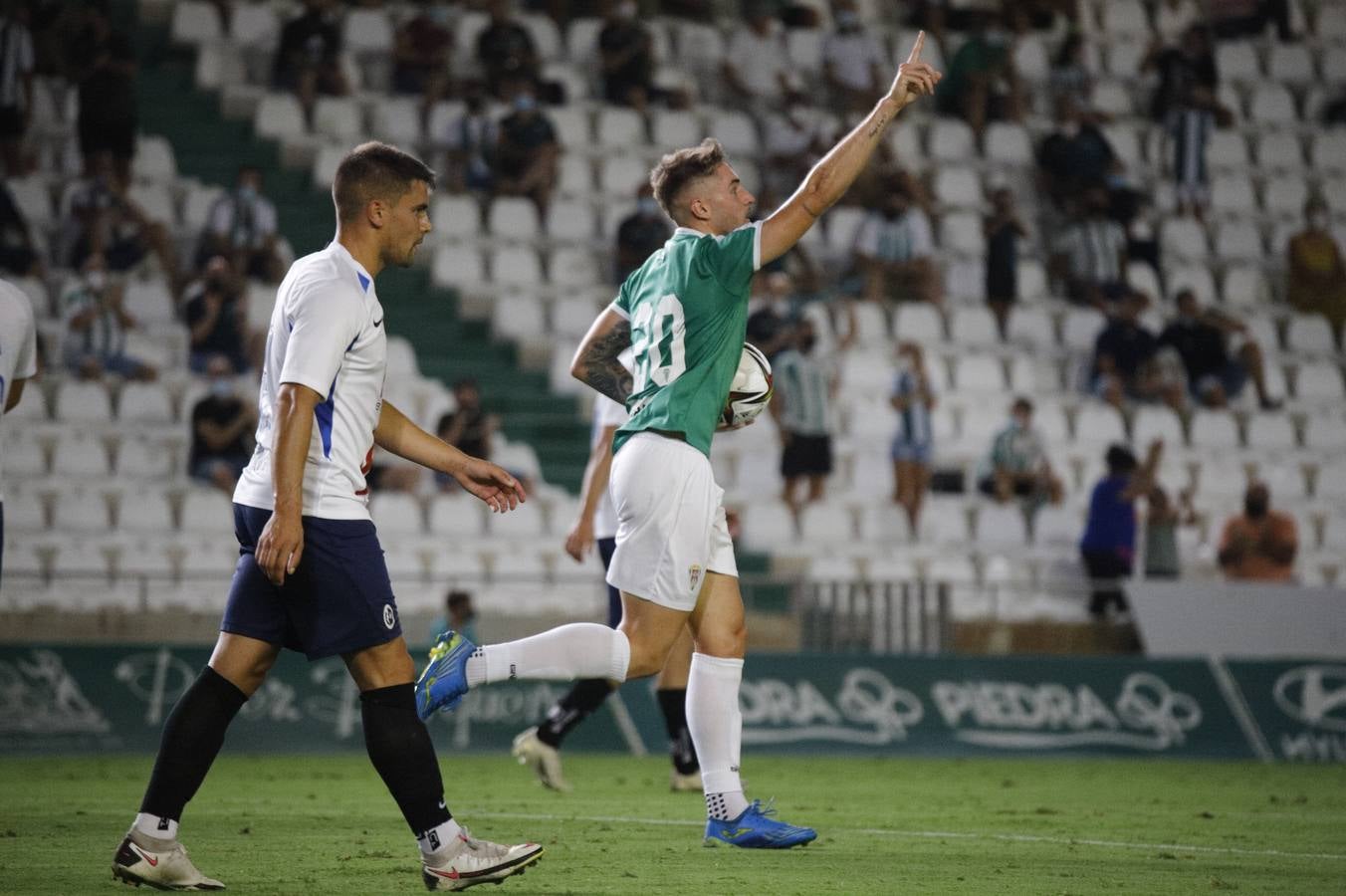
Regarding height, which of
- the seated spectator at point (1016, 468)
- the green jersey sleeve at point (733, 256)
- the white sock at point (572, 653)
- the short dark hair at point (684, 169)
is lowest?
the white sock at point (572, 653)

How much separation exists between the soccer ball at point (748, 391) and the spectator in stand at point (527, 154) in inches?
467

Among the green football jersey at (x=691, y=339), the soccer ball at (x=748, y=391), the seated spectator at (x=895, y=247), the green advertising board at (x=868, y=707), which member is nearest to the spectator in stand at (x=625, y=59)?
the seated spectator at (x=895, y=247)

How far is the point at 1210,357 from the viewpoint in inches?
783

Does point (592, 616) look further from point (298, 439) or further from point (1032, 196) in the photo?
point (1032, 196)

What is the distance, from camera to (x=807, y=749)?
45.7 ft

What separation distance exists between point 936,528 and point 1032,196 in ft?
19.4

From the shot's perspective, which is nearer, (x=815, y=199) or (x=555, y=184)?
(x=815, y=199)

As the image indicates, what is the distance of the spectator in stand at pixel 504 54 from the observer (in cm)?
1911

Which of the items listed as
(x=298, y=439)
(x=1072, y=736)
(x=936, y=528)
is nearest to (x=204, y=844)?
(x=298, y=439)

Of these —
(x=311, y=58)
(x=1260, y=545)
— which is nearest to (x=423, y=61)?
(x=311, y=58)

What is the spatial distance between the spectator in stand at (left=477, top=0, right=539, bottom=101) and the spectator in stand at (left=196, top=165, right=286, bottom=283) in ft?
10.7

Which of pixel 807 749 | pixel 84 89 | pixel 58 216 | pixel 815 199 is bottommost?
pixel 807 749

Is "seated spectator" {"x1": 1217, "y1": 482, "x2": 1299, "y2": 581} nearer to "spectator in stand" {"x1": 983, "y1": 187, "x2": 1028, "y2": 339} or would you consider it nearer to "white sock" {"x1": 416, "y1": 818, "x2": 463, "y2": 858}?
"spectator in stand" {"x1": 983, "y1": 187, "x2": 1028, "y2": 339}

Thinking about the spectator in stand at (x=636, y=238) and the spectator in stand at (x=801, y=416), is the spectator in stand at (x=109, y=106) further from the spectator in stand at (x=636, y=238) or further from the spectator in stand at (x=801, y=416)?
the spectator in stand at (x=801, y=416)
